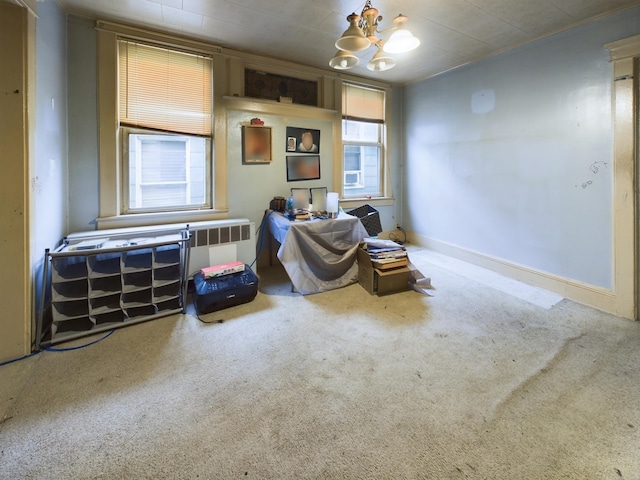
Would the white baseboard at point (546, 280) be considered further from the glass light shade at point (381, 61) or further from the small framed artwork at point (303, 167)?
the glass light shade at point (381, 61)

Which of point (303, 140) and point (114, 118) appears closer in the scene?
point (114, 118)

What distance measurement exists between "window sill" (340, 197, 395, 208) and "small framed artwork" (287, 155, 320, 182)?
647 mm

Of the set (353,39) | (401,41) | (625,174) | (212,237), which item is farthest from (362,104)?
(625,174)

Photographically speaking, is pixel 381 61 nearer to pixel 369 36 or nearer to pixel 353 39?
pixel 369 36

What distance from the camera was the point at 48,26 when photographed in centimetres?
235

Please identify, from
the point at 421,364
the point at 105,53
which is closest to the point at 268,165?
the point at 105,53

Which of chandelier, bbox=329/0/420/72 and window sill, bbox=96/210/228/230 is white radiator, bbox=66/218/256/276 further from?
chandelier, bbox=329/0/420/72

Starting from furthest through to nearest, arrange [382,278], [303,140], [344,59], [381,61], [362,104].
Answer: [362,104] → [303,140] → [382,278] → [381,61] → [344,59]

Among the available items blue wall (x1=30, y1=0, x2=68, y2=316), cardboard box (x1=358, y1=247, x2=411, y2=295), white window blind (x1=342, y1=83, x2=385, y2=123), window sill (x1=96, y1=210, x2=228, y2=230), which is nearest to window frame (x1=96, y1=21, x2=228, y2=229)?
window sill (x1=96, y1=210, x2=228, y2=230)

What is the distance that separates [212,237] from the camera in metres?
3.16

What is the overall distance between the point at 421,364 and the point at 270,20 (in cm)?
332

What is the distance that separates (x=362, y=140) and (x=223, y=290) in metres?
3.32

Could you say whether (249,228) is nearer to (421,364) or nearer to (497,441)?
(421,364)

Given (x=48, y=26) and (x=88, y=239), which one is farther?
(x=88, y=239)
